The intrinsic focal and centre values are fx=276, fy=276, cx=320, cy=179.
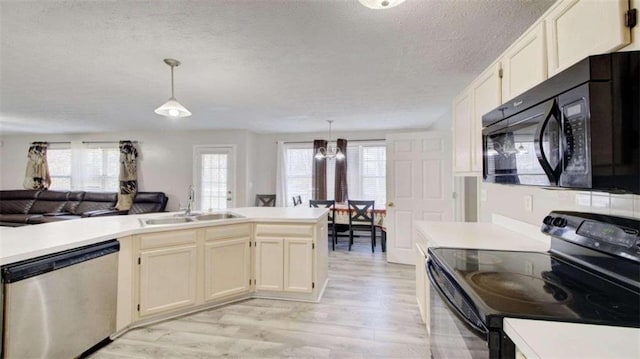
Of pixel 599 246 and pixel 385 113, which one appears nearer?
pixel 599 246

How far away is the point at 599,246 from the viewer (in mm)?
1158

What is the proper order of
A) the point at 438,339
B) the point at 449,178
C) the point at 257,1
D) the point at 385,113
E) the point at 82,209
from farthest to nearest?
the point at 82,209, the point at 385,113, the point at 449,178, the point at 257,1, the point at 438,339

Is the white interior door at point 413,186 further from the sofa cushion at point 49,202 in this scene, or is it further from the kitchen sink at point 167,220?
the sofa cushion at point 49,202

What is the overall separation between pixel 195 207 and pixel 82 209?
7.50 feet

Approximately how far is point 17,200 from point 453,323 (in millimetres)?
8542

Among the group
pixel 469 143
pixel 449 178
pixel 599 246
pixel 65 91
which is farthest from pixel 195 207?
pixel 599 246

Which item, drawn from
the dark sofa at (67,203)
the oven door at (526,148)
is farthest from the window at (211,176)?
the oven door at (526,148)

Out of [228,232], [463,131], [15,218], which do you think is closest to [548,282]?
[463,131]

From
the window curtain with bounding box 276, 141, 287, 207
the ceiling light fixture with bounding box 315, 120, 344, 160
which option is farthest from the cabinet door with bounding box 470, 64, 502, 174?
the window curtain with bounding box 276, 141, 287, 207

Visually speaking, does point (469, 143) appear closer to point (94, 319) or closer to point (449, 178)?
point (449, 178)

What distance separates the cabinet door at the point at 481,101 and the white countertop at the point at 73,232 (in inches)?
60.4

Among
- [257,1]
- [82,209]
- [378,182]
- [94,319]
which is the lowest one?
[94,319]

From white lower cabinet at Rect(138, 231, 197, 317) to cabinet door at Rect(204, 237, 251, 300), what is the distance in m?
0.12

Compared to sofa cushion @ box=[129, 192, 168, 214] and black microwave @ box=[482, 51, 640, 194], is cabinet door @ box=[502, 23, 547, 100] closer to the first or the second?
black microwave @ box=[482, 51, 640, 194]
